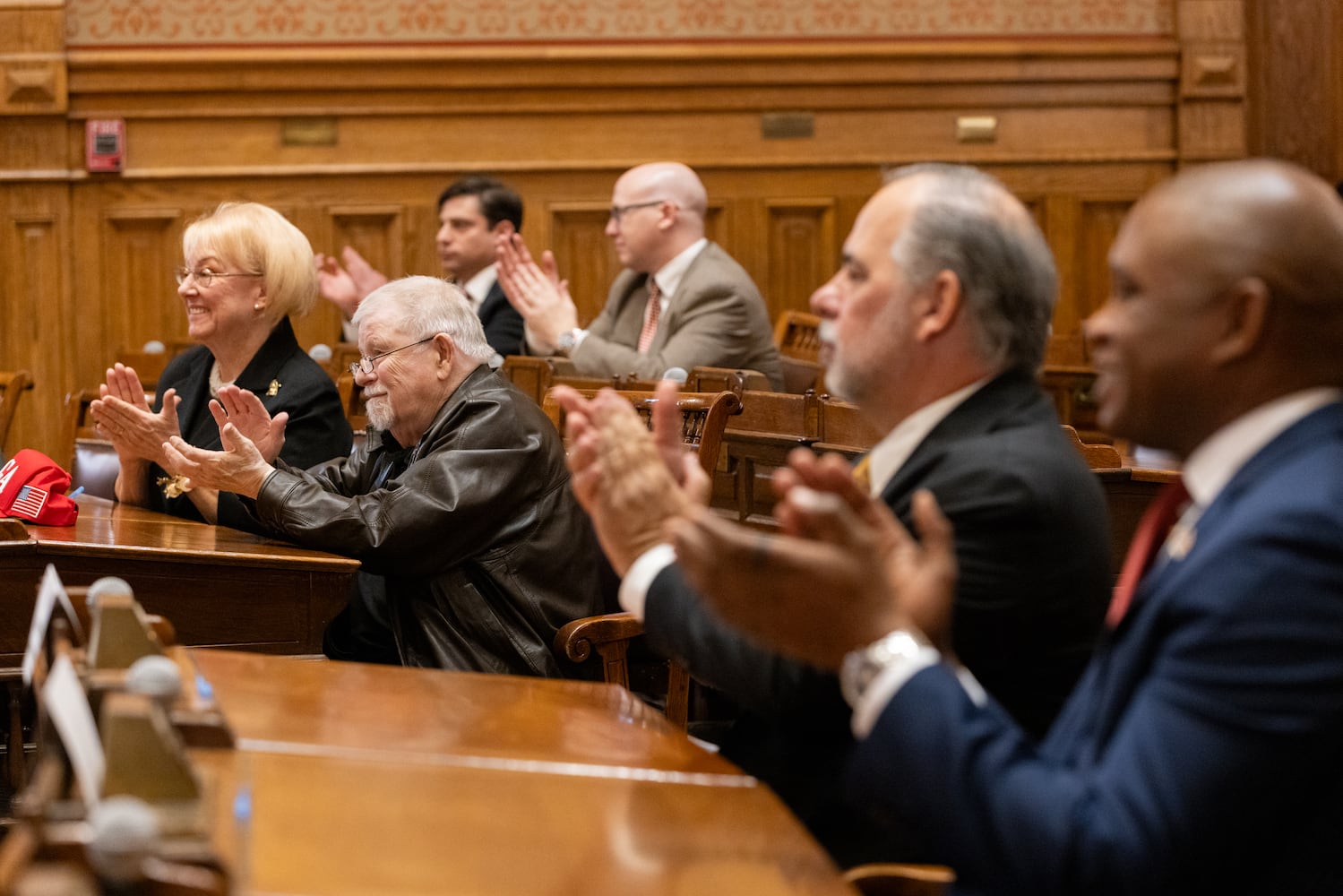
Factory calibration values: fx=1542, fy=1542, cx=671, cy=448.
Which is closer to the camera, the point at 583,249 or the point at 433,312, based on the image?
the point at 433,312

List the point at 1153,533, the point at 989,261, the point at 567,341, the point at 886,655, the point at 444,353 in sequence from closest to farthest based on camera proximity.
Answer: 1. the point at 886,655
2. the point at 1153,533
3. the point at 989,261
4. the point at 444,353
5. the point at 567,341

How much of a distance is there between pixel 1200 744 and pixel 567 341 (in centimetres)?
420

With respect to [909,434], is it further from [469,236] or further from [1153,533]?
[469,236]

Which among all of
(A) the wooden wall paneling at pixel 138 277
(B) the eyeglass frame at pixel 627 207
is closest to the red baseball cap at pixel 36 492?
(B) the eyeglass frame at pixel 627 207

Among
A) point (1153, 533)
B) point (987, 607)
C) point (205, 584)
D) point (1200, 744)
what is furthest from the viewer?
point (205, 584)

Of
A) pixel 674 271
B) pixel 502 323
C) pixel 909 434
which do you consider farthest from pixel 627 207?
pixel 909 434

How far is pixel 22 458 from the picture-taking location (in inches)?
118

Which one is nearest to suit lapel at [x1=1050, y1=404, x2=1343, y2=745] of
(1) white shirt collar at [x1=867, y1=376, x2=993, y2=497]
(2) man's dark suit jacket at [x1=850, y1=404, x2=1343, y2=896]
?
(2) man's dark suit jacket at [x1=850, y1=404, x2=1343, y2=896]

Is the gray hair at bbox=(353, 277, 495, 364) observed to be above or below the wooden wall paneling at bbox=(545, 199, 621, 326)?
below

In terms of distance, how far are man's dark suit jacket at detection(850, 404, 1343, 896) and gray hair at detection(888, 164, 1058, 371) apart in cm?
55

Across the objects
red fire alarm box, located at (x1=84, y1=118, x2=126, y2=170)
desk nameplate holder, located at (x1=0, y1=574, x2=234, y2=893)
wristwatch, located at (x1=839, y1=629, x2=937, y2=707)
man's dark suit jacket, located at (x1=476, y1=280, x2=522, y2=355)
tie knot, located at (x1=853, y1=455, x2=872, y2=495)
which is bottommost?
desk nameplate holder, located at (x1=0, y1=574, x2=234, y2=893)

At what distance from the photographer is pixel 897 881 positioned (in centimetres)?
139

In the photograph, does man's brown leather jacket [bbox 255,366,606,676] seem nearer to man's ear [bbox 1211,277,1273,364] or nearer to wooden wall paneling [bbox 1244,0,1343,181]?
man's ear [bbox 1211,277,1273,364]

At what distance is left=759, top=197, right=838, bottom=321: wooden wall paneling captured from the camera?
6950 mm
